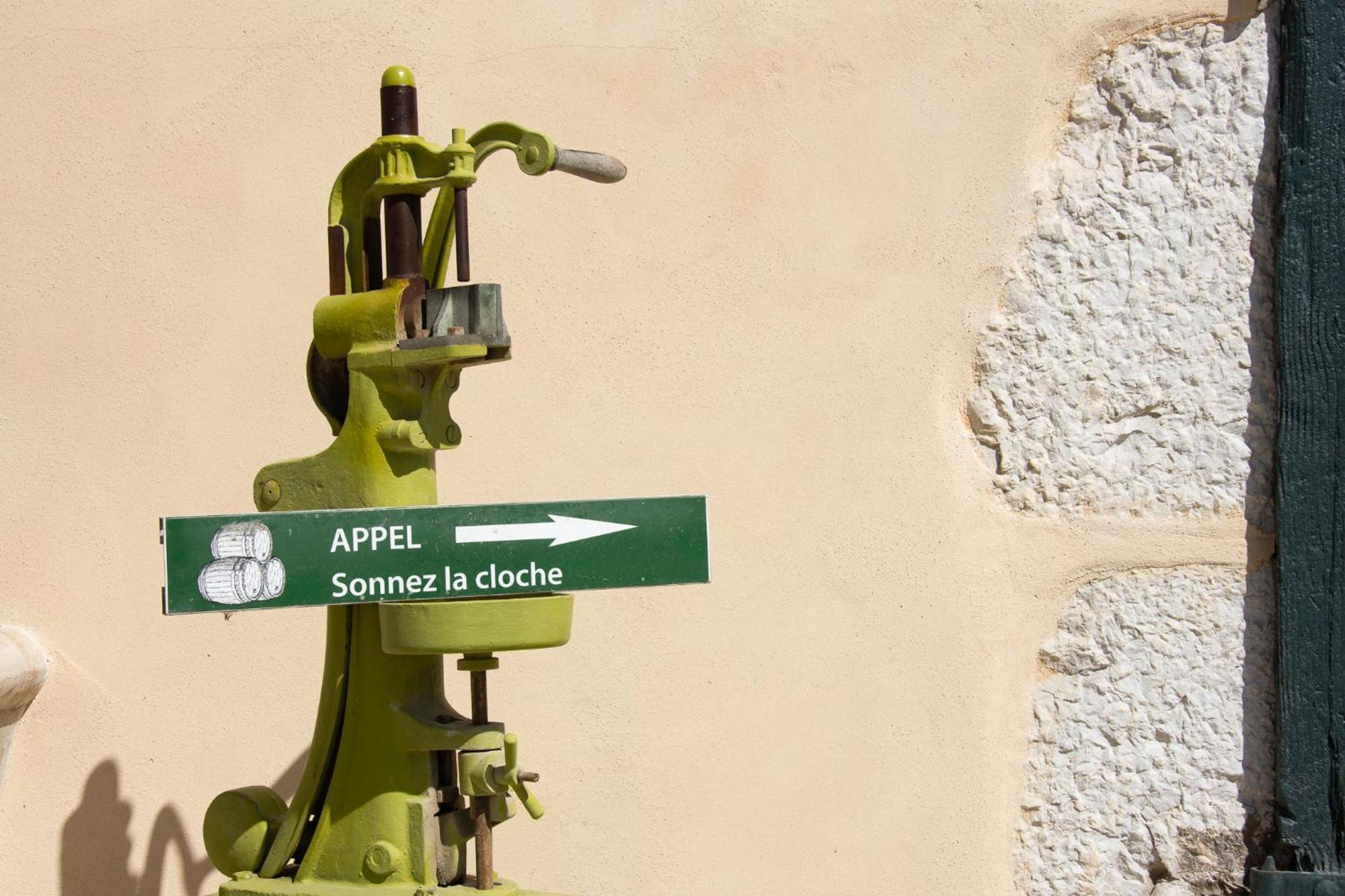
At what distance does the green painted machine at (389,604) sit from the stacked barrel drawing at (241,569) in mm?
146

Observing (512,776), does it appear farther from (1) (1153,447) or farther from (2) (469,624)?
(1) (1153,447)

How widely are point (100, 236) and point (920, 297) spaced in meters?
1.47

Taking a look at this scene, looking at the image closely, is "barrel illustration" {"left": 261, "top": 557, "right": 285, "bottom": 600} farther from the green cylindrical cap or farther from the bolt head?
the green cylindrical cap

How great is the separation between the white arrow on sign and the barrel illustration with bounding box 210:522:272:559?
23 centimetres

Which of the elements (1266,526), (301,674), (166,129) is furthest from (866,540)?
(166,129)

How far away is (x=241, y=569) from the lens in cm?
193

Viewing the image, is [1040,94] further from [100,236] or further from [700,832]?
[100,236]

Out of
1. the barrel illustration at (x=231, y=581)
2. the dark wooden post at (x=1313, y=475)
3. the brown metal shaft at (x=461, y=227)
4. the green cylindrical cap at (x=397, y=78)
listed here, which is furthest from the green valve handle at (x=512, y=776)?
the dark wooden post at (x=1313, y=475)

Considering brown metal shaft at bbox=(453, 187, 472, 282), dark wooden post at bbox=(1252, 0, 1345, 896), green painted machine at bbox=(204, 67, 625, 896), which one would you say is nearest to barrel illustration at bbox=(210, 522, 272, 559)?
green painted machine at bbox=(204, 67, 625, 896)

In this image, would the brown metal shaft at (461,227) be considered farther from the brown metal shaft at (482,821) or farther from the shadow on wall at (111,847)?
the shadow on wall at (111,847)

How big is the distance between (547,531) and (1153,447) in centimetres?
141

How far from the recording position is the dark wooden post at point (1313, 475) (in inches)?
113

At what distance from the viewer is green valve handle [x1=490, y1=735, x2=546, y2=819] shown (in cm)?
198

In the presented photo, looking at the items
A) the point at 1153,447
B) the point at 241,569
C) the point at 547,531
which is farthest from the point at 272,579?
the point at 1153,447
